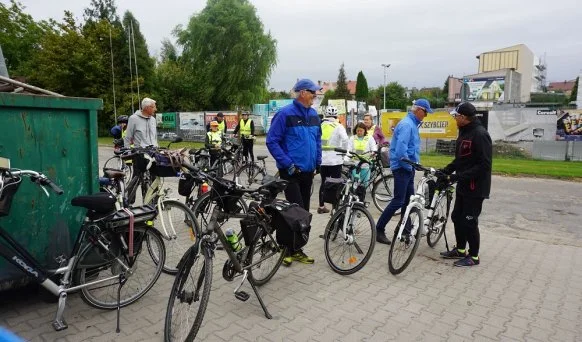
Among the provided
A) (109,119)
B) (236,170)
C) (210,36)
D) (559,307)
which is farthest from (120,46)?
(559,307)

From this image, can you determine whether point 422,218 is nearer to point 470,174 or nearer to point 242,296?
point 470,174

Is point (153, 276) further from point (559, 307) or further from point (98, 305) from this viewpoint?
point (559, 307)

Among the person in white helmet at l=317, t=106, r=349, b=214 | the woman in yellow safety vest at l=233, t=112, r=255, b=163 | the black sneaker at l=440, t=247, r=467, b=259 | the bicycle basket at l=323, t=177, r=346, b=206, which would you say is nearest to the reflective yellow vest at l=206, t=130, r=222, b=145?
the woman in yellow safety vest at l=233, t=112, r=255, b=163

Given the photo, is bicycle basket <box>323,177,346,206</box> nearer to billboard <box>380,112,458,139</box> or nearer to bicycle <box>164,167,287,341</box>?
bicycle <box>164,167,287,341</box>

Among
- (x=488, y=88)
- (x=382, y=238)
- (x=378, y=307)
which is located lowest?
(x=378, y=307)

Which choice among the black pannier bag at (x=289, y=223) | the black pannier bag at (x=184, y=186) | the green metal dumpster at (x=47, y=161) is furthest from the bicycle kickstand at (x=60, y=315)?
the black pannier bag at (x=184, y=186)

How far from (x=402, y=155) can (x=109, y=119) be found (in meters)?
29.1

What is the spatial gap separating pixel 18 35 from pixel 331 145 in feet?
134

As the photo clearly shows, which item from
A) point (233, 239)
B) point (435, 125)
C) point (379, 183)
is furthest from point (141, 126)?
point (435, 125)

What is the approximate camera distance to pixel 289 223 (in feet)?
11.7

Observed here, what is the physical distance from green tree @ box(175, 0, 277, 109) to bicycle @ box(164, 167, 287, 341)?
35.5 metres

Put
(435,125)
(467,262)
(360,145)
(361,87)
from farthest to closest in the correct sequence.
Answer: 1. (361,87)
2. (435,125)
3. (360,145)
4. (467,262)

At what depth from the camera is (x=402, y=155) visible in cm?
531

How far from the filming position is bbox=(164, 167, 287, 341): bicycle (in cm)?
289
